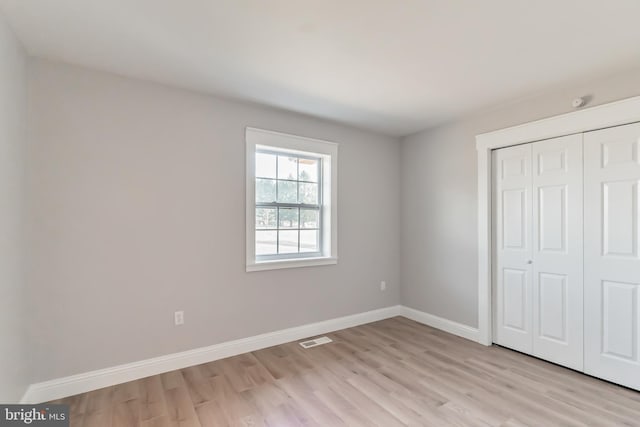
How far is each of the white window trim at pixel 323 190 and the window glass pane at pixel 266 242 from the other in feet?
0.43

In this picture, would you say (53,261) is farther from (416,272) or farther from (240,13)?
(416,272)

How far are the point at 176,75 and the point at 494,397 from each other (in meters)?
3.59

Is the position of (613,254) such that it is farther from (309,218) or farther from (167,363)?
(167,363)

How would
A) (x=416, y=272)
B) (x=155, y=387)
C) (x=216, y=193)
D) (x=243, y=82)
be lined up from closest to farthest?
(x=155, y=387), (x=243, y=82), (x=216, y=193), (x=416, y=272)

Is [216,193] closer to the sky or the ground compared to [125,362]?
closer to the sky

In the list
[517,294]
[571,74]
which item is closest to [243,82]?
[571,74]

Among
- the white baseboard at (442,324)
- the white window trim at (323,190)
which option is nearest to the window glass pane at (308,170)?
the white window trim at (323,190)

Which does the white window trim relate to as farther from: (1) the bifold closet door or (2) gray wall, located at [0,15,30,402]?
(1) the bifold closet door

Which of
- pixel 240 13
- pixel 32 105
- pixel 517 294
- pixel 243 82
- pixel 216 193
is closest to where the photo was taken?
pixel 240 13

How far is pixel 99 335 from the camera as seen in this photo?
2.44 m

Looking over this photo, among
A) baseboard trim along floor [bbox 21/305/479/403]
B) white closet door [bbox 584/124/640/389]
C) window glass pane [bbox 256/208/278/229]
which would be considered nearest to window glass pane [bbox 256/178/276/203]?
window glass pane [bbox 256/208/278/229]

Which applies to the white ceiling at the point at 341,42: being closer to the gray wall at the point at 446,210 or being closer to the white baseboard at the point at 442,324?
the gray wall at the point at 446,210

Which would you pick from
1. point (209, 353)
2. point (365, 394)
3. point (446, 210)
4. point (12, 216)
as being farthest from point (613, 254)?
point (12, 216)

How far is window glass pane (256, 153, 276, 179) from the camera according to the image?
11.0 ft
